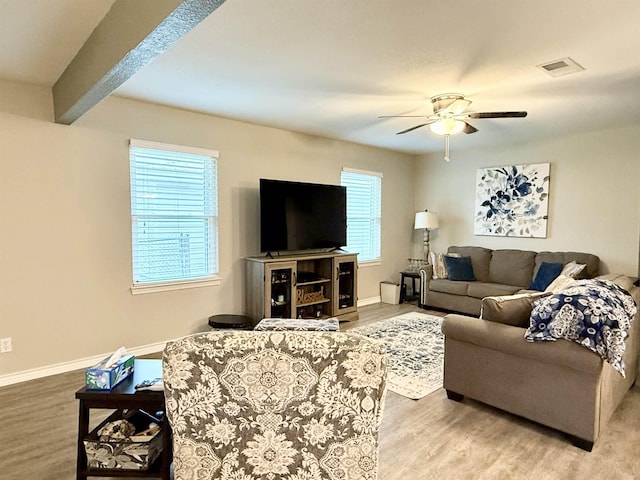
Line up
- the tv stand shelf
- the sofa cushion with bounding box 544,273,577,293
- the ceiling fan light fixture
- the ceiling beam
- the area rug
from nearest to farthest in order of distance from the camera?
the ceiling beam
the sofa cushion with bounding box 544,273,577,293
the area rug
the ceiling fan light fixture
the tv stand shelf

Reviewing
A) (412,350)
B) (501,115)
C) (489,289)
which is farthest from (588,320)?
(489,289)

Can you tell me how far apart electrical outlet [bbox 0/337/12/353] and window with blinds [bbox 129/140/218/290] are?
3.36 ft

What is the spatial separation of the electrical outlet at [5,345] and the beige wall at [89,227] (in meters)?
0.04

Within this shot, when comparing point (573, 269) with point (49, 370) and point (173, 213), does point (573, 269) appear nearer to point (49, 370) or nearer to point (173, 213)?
point (173, 213)

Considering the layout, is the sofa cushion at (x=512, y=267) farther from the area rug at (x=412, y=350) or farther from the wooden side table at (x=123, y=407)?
the wooden side table at (x=123, y=407)

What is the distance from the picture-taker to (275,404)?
1481mm

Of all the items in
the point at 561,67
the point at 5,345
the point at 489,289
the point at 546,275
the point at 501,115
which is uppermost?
the point at 561,67

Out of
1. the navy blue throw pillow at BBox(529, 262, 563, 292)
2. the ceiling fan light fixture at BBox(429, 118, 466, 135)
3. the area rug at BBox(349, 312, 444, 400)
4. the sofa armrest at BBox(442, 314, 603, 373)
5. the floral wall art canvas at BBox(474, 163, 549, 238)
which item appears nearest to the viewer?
the sofa armrest at BBox(442, 314, 603, 373)

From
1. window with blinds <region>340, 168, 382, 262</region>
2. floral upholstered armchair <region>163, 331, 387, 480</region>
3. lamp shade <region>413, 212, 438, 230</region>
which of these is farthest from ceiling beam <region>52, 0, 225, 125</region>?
lamp shade <region>413, 212, 438, 230</region>

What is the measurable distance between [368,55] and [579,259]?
4.03m

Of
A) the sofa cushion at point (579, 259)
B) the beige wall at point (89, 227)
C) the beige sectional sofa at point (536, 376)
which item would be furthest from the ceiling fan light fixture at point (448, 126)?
the sofa cushion at point (579, 259)

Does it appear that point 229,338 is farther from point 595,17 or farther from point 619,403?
point 619,403

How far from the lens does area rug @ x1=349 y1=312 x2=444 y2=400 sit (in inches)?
124

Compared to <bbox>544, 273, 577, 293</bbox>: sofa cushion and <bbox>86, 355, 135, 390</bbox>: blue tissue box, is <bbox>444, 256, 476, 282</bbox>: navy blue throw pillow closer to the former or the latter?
<bbox>544, 273, 577, 293</bbox>: sofa cushion
